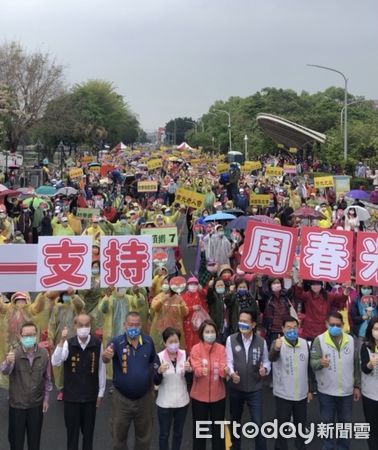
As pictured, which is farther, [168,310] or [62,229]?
[62,229]

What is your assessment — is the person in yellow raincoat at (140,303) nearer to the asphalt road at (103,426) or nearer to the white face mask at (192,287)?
the white face mask at (192,287)

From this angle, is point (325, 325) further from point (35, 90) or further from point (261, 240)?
point (35, 90)

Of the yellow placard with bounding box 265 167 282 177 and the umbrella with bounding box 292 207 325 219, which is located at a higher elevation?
Result: the yellow placard with bounding box 265 167 282 177

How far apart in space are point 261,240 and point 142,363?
255 cm

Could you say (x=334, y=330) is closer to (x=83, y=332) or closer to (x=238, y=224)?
(x=83, y=332)

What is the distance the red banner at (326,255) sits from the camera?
647cm

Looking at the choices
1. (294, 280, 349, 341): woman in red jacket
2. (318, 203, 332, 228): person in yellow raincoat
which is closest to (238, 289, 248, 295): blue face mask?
(294, 280, 349, 341): woman in red jacket

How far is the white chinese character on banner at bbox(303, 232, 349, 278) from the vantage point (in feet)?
21.3

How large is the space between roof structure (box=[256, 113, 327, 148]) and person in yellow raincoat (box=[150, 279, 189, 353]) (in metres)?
32.3

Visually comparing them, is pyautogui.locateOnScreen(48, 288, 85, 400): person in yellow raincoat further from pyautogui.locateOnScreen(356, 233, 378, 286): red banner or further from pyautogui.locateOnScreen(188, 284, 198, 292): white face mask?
pyautogui.locateOnScreen(356, 233, 378, 286): red banner

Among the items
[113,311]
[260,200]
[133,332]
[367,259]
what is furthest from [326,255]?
[260,200]

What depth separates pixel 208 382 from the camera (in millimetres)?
4918

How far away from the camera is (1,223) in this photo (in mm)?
10859

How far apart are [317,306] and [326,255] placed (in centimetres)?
63
